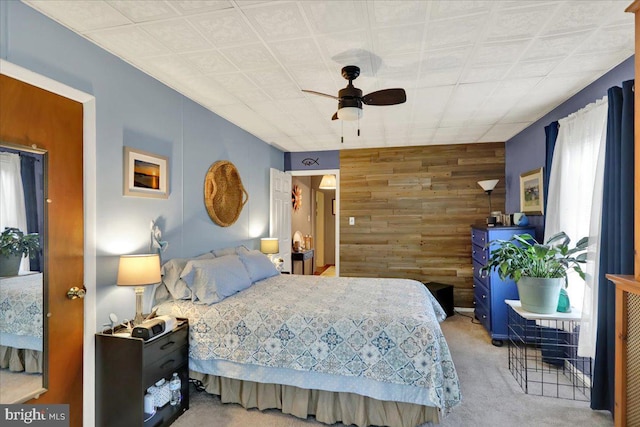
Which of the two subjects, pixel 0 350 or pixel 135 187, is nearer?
pixel 0 350

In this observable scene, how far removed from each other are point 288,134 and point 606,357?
3.91 metres

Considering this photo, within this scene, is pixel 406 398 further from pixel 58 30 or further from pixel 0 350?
pixel 58 30

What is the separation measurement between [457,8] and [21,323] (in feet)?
9.47

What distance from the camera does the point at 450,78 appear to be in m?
2.61

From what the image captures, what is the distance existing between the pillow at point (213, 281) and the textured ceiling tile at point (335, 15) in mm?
1975

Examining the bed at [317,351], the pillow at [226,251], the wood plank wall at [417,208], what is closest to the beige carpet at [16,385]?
the bed at [317,351]

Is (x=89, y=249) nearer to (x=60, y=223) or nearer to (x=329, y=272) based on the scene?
(x=60, y=223)

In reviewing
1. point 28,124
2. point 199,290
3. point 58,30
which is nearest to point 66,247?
point 28,124

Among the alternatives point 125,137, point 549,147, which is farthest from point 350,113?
point 549,147

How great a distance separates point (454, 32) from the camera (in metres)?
1.94

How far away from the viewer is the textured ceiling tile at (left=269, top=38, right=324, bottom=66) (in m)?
2.05

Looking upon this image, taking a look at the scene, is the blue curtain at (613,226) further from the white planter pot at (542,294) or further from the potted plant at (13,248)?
the potted plant at (13,248)

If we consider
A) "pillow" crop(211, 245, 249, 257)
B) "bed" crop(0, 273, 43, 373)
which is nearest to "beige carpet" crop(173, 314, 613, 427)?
"bed" crop(0, 273, 43, 373)

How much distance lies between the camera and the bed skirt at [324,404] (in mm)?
2078
